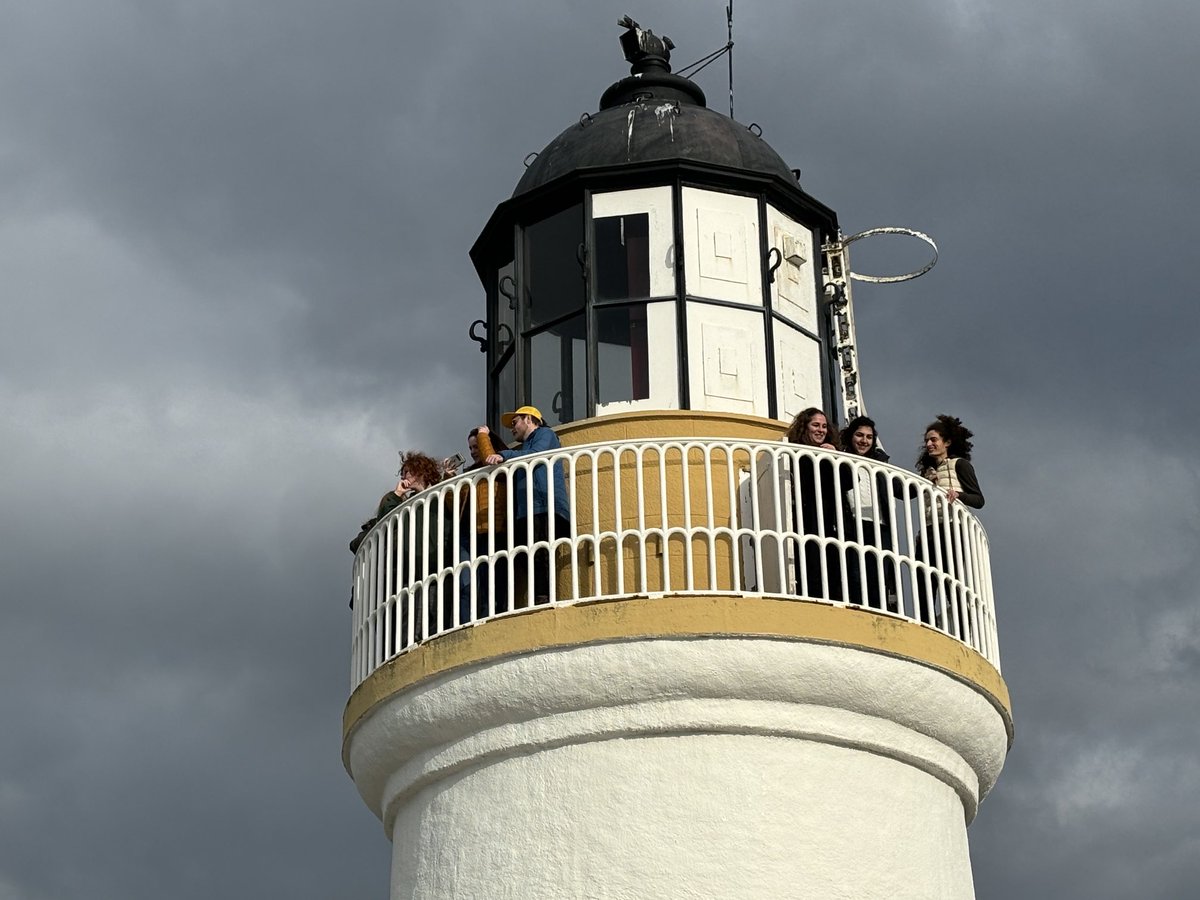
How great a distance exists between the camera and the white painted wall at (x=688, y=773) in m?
12.0

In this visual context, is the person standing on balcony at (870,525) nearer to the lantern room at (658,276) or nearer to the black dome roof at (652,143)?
the lantern room at (658,276)

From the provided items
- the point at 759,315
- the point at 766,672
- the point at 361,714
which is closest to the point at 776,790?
the point at 766,672

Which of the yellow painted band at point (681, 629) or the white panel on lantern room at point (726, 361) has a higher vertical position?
the white panel on lantern room at point (726, 361)

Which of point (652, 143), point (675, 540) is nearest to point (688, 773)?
point (675, 540)

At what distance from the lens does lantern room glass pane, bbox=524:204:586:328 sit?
47.9 feet

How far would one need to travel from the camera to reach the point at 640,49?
1631 centimetres

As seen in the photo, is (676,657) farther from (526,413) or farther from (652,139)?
(652,139)

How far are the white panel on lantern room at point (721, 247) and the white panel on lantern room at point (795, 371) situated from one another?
357 mm

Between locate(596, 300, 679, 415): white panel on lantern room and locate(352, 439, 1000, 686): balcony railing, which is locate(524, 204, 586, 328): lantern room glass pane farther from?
locate(352, 439, 1000, 686): balcony railing

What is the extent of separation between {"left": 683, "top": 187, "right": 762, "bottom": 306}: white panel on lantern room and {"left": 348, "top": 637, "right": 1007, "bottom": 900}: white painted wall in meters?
3.15

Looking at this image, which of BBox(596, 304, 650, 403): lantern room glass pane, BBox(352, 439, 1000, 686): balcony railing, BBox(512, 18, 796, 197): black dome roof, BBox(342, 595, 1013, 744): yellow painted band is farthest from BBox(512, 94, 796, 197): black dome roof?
BBox(342, 595, 1013, 744): yellow painted band

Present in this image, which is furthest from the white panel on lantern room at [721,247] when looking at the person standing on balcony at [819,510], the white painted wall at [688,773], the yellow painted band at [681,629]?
the white painted wall at [688,773]

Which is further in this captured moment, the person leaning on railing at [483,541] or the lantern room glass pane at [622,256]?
the lantern room glass pane at [622,256]

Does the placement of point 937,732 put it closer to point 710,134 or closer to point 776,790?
point 776,790
